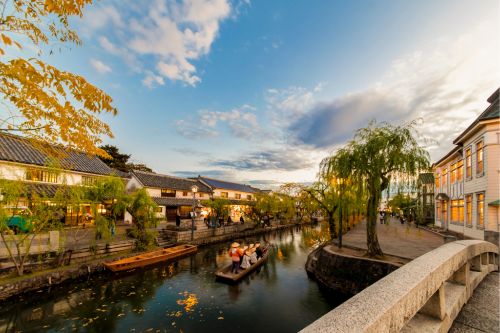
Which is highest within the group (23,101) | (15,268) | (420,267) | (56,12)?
(56,12)

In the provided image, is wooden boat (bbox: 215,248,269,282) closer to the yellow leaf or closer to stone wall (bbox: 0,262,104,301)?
stone wall (bbox: 0,262,104,301)

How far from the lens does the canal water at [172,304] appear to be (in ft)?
30.1

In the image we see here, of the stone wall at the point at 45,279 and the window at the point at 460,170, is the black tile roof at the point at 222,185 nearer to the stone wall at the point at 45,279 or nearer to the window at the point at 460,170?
the stone wall at the point at 45,279

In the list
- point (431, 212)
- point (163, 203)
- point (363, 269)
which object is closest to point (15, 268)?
point (363, 269)

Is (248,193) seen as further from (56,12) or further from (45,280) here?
(56,12)

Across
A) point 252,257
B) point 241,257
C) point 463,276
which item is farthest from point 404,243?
Answer: point 463,276

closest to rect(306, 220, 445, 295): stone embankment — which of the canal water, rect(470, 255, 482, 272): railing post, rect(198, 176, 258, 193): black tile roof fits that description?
the canal water

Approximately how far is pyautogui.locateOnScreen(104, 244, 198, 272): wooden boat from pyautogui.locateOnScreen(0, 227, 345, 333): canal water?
0.54 metres

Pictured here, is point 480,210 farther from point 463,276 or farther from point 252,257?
point 463,276

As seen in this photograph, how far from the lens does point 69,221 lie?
2305 centimetres

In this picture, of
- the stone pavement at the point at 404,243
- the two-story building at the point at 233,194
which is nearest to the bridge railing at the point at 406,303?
the stone pavement at the point at 404,243

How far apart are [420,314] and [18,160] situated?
2787cm

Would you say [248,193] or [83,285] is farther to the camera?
[248,193]

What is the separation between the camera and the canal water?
9188mm
